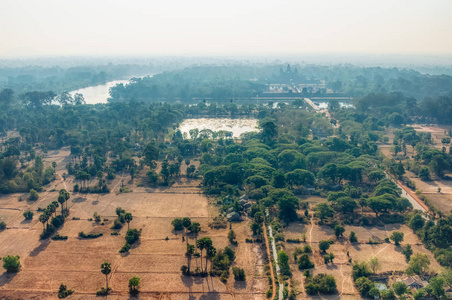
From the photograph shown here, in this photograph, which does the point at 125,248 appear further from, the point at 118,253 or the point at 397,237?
the point at 397,237

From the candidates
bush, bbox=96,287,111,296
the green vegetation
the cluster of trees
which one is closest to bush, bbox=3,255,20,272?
the green vegetation

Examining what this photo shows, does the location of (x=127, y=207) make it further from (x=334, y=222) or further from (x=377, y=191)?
(x=377, y=191)

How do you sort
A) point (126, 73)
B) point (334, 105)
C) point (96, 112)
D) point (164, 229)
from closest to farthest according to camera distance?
point (164, 229) → point (96, 112) → point (334, 105) → point (126, 73)

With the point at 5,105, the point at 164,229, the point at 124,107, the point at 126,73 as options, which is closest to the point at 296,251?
the point at 164,229

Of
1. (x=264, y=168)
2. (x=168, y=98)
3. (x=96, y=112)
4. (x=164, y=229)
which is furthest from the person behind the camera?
(x=168, y=98)

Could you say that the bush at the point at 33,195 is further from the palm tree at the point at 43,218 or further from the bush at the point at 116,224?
the bush at the point at 116,224

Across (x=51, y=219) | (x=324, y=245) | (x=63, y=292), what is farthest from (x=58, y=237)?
(x=324, y=245)
